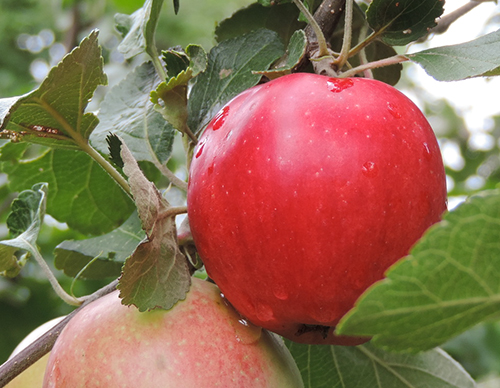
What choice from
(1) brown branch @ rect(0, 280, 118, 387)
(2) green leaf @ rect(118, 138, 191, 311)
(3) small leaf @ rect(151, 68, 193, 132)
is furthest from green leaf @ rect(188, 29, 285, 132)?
(1) brown branch @ rect(0, 280, 118, 387)

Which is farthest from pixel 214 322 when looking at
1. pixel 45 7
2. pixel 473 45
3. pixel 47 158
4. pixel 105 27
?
pixel 45 7

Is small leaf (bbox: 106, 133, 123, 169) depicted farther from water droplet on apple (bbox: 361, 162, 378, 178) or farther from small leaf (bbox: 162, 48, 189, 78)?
water droplet on apple (bbox: 361, 162, 378, 178)

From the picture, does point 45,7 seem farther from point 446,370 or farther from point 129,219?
point 446,370

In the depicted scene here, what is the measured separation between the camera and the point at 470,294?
0.38 metres

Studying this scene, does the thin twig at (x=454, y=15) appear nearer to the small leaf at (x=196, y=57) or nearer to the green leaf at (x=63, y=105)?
the small leaf at (x=196, y=57)

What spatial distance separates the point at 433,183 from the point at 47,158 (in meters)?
0.71

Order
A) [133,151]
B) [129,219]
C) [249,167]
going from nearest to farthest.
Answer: [249,167], [133,151], [129,219]

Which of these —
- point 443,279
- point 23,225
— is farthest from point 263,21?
point 443,279

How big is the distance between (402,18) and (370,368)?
1.63 ft

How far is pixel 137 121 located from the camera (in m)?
0.83

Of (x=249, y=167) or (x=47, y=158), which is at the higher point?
(x=249, y=167)

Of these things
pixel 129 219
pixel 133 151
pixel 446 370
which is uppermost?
pixel 133 151

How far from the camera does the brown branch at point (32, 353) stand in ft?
2.13

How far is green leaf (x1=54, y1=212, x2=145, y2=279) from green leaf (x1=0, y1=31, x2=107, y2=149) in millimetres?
190
